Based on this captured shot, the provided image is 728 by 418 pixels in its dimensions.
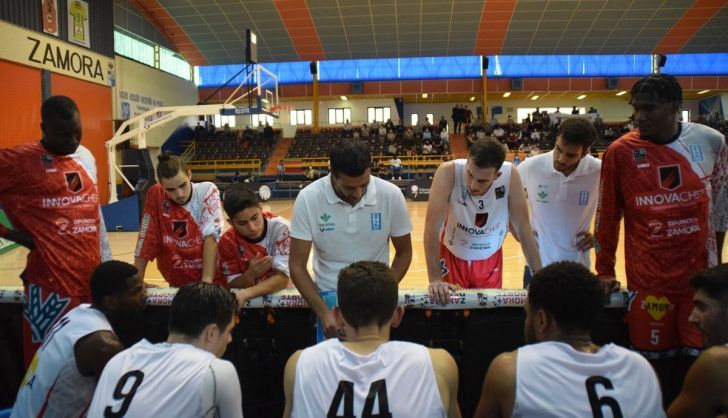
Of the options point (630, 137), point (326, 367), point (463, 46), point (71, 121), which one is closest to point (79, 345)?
point (326, 367)

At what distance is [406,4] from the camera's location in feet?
80.0

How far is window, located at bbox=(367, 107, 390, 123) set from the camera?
3506cm

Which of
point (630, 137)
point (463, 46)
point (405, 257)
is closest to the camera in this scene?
point (630, 137)

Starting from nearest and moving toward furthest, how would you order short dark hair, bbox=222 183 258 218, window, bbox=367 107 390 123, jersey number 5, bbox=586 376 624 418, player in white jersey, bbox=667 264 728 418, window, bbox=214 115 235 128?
1. jersey number 5, bbox=586 376 624 418
2. player in white jersey, bbox=667 264 728 418
3. short dark hair, bbox=222 183 258 218
4. window, bbox=214 115 235 128
5. window, bbox=367 107 390 123

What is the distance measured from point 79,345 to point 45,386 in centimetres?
22

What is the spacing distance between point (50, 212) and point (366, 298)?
2287 millimetres

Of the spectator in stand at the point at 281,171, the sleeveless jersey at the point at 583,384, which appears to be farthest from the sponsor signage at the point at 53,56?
the sleeveless jersey at the point at 583,384

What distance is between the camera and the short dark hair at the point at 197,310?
2.07 meters

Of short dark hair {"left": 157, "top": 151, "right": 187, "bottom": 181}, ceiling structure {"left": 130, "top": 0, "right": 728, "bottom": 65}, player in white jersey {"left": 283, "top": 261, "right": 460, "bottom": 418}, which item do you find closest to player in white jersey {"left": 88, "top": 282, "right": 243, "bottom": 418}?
player in white jersey {"left": 283, "top": 261, "right": 460, "bottom": 418}

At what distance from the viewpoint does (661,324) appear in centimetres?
258

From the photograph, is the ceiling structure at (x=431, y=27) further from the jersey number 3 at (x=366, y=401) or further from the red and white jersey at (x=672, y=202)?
the jersey number 3 at (x=366, y=401)

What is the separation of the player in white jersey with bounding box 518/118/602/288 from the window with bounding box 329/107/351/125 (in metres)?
31.7

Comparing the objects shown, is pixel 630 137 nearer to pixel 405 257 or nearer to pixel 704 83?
pixel 405 257

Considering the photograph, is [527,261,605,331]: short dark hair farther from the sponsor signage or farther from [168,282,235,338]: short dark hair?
the sponsor signage
